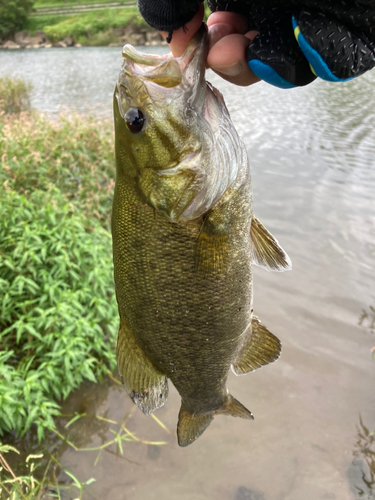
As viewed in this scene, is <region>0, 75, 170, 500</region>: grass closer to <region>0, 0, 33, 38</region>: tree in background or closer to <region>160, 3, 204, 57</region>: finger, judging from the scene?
<region>160, 3, 204, 57</region>: finger

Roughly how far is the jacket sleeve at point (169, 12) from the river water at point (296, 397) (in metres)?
3.67

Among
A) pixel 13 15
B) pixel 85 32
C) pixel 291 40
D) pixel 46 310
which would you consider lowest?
pixel 85 32

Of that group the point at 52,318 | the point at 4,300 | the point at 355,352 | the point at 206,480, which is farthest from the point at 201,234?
the point at 355,352

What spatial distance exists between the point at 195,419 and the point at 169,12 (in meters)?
1.92

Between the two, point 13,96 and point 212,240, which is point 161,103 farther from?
point 13,96

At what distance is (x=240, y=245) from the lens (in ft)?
5.19

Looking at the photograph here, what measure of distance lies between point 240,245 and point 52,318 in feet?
7.52

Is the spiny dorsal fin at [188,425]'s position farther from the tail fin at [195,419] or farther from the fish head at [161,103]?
the fish head at [161,103]

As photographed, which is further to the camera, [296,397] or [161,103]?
[296,397]

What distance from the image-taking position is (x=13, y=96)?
38.7ft

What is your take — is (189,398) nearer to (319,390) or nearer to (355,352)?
(319,390)

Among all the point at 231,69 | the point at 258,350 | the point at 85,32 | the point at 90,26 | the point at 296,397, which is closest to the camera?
the point at 231,69

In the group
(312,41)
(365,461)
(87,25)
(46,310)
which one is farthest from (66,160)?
(87,25)

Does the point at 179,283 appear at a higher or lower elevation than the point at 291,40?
lower
